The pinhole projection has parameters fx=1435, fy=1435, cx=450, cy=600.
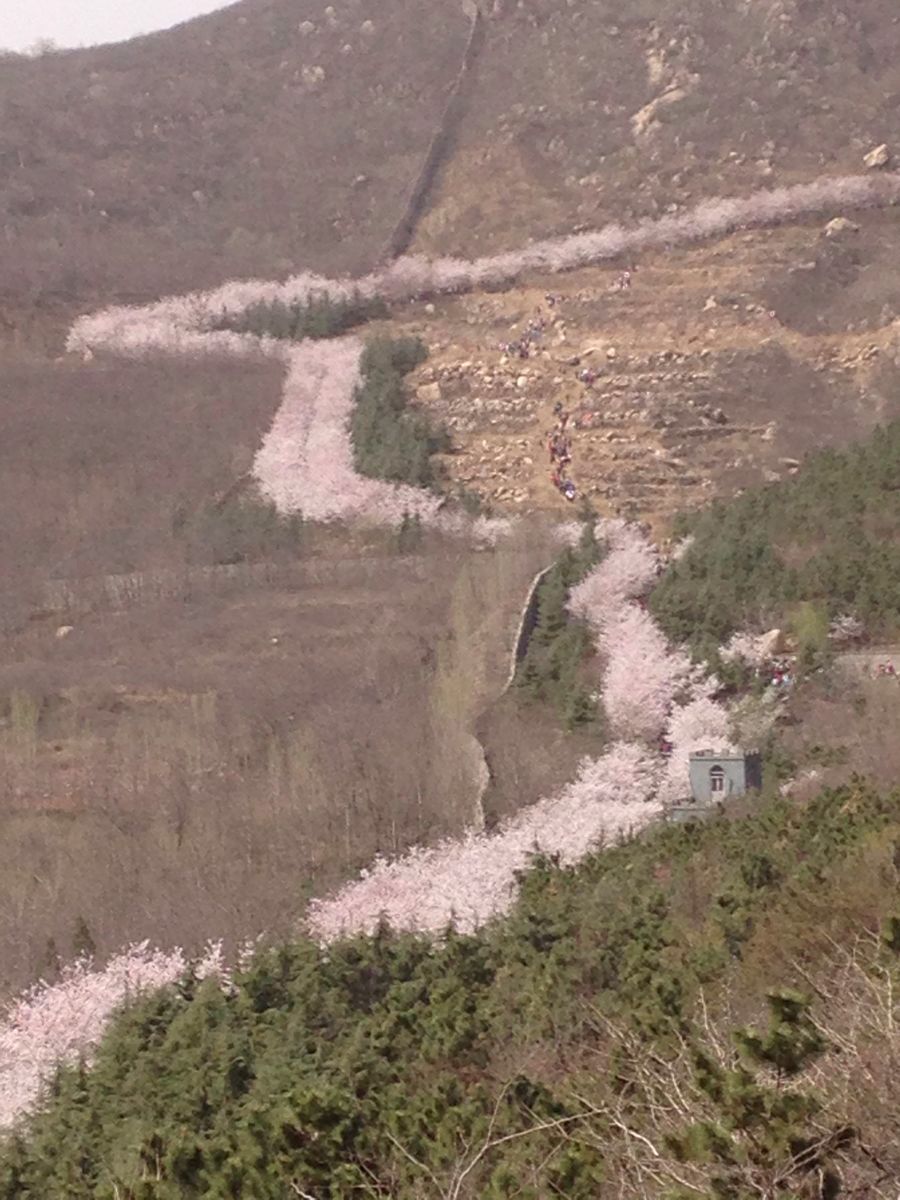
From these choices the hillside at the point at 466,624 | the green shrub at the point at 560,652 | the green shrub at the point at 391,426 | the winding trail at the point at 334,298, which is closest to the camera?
the hillside at the point at 466,624

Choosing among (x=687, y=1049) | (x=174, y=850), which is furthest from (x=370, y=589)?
(x=687, y=1049)

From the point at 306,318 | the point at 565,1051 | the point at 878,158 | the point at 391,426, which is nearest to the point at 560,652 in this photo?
the point at 565,1051

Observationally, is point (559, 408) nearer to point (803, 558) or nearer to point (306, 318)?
point (306, 318)

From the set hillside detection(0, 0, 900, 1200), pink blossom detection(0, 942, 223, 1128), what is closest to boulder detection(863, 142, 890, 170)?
hillside detection(0, 0, 900, 1200)

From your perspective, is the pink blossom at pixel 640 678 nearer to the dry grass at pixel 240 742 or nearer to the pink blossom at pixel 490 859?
the pink blossom at pixel 490 859

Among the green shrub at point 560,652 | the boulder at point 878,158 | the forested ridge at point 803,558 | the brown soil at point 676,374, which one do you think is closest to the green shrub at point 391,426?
the brown soil at point 676,374

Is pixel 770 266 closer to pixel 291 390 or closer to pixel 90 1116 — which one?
pixel 291 390

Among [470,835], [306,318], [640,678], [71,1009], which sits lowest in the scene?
[71,1009]

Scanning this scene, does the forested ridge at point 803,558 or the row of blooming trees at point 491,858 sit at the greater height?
the forested ridge at point 803,558
